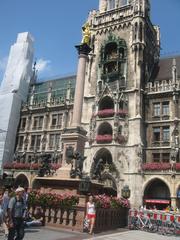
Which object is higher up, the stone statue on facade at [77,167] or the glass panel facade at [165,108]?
the glass panel facade at [165,108]

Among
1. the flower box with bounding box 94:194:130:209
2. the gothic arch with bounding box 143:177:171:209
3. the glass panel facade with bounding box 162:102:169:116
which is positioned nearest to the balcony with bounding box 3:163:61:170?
the gothic arch with bounding box 143:177:171:209

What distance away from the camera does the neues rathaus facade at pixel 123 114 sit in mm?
33250

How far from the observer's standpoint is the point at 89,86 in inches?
1623

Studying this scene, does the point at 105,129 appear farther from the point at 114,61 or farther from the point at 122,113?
the point at 114,61

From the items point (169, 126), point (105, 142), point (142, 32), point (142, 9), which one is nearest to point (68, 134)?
point (105, 142)

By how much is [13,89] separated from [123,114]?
72.3ft

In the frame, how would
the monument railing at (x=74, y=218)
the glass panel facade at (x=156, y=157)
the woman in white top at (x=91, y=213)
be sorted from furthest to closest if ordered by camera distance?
1. the glass panel facade at (x=156, y=157)
2. the monument railing at (x=74, y=218)
3. the woman in white top at (x=91, y=213)

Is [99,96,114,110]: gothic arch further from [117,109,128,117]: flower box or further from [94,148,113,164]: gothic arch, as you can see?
[94,148,113,164]: gothic arch

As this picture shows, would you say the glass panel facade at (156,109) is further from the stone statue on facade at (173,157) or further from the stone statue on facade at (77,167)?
the stone statue on facade at (77,167)

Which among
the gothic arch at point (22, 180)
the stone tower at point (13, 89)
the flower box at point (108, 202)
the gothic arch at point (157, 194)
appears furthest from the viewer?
the stone tower at point (13, 89)

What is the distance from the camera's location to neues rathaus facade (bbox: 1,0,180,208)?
109ft

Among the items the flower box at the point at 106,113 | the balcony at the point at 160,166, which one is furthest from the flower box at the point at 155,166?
the flower box at the point at 106,113

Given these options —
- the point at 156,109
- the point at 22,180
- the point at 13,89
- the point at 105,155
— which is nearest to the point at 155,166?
the point at 105,155

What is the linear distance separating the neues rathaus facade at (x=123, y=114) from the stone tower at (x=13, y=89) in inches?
54.6
